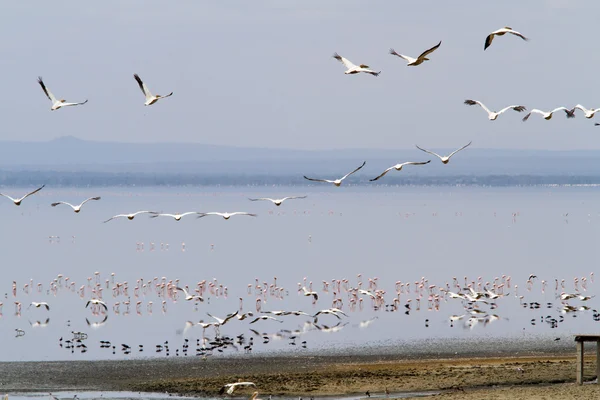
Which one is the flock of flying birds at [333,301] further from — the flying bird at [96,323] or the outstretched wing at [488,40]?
the outstretched wing at [488,40]

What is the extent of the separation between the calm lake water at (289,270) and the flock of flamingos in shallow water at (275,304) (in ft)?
0.52

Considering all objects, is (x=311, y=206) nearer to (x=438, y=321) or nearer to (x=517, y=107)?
(x=438, y=321)

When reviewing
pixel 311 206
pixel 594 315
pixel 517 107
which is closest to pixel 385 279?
pixel 594 315

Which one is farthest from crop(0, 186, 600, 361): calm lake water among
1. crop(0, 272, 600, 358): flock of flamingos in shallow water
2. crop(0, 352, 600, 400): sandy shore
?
crop(0, 352, 600, 400): sandy shore

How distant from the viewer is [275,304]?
2234 inches

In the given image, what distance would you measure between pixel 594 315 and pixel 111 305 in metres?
22.9

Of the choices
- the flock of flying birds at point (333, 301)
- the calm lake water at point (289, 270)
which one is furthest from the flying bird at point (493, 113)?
the calm lake water at point (289, 270)

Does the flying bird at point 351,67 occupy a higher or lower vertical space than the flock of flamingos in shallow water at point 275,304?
higher

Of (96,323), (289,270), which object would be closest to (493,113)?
(96,323)

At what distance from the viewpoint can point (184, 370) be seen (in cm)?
3653

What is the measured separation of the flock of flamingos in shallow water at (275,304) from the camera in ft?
144

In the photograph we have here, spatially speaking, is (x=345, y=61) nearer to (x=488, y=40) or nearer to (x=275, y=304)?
(x=488, y=40)

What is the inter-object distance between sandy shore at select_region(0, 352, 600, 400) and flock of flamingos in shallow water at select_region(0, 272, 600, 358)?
2472 mm

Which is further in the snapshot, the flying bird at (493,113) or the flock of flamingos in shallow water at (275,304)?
the flock of flamingos in shallow water at (275,304)
